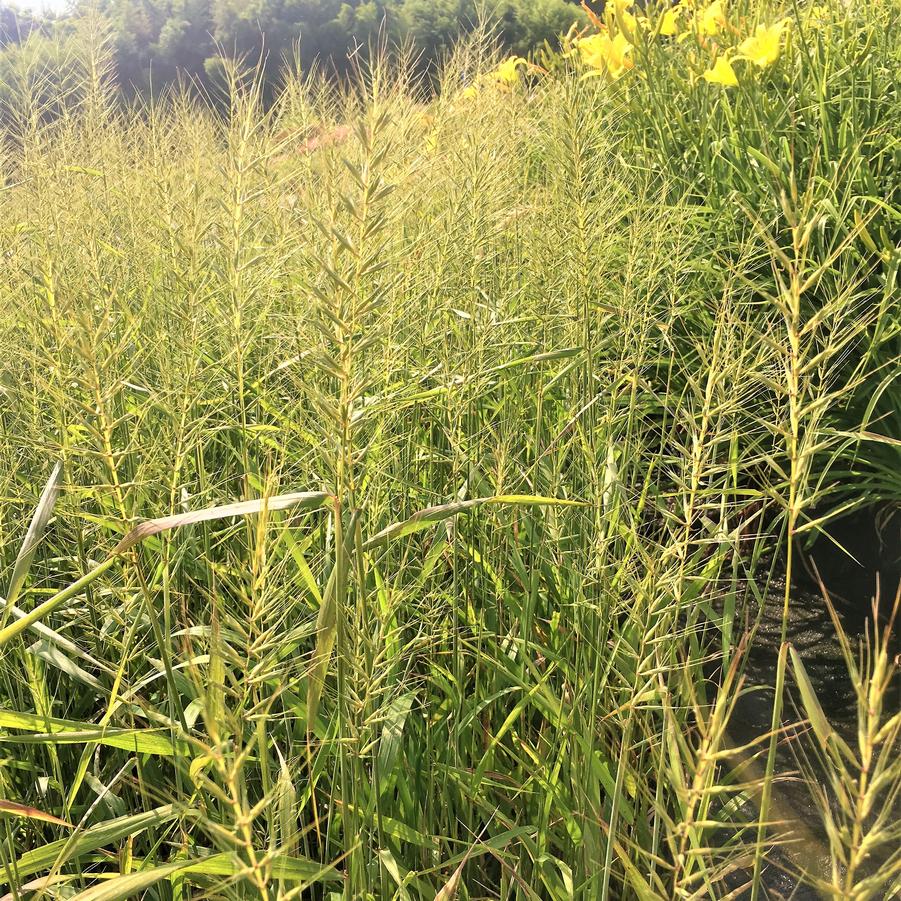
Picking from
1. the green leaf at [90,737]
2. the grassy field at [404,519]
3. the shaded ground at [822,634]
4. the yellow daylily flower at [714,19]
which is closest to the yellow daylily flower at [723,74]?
the grassy field at [404,519]

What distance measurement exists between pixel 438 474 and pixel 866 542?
3.76 feet

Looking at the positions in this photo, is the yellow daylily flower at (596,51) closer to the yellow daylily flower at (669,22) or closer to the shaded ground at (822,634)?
the yellow daylily flower at (669,22)

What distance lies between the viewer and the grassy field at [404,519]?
70cm

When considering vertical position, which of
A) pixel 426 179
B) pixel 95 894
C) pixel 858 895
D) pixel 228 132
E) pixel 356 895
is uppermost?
pixel 228 132

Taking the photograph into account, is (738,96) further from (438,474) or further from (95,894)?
(95,894)

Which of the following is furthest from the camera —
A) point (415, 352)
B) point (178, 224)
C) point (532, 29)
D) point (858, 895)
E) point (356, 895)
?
point (532, 29)

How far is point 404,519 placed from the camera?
4.33 feet

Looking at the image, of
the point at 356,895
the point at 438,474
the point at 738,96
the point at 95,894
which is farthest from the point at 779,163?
the point at 95,894

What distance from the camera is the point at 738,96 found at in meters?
2.27

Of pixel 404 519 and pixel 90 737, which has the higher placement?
pixel 90 737

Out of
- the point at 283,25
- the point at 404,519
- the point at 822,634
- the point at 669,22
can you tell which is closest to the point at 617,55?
the point at 669,22

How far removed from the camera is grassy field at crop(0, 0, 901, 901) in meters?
0.70

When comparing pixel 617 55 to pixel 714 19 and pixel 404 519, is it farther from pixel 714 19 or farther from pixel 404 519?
pixel 404 519

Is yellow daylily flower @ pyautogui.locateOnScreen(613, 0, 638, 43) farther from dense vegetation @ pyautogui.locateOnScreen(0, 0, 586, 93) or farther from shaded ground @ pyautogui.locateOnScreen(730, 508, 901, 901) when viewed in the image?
dense vegetation @ pyautogui.locateOnScreen(0, 0, 586, 93)
